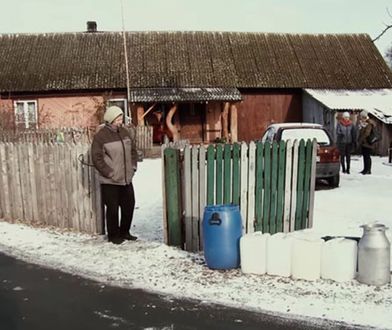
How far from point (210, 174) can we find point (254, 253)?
1413 mm

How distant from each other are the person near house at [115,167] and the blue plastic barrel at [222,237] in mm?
1874

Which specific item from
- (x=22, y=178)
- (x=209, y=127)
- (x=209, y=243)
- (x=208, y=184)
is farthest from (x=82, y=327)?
(x=209, y=127)

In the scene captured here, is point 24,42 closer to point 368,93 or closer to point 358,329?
point 368,93

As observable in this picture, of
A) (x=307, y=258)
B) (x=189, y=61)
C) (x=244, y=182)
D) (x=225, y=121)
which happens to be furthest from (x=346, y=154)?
(x=189, y=61)

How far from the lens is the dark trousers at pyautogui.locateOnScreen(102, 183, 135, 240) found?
26.0 ft

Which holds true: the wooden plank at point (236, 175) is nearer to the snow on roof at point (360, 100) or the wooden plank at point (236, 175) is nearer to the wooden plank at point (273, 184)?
the wooden plank at point (273, 184)

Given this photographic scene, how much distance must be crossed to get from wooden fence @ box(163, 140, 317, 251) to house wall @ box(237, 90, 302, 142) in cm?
2311

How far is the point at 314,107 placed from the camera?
29375 millimetres

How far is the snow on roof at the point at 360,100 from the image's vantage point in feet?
87.0

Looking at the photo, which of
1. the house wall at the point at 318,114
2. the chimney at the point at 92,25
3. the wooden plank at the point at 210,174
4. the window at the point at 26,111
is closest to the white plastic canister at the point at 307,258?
the wooden plank at the point at 210,174

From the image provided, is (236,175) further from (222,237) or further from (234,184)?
(222,237)

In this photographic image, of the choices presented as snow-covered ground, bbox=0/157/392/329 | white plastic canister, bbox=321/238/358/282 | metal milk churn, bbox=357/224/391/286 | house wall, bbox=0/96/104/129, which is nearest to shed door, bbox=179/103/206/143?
house wall, bbox=0/96/104/129

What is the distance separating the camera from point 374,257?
18.9 ft

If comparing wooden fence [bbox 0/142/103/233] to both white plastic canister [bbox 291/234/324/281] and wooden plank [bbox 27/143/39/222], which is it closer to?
Result: wooden plank [bbox 27/143/39/222]
